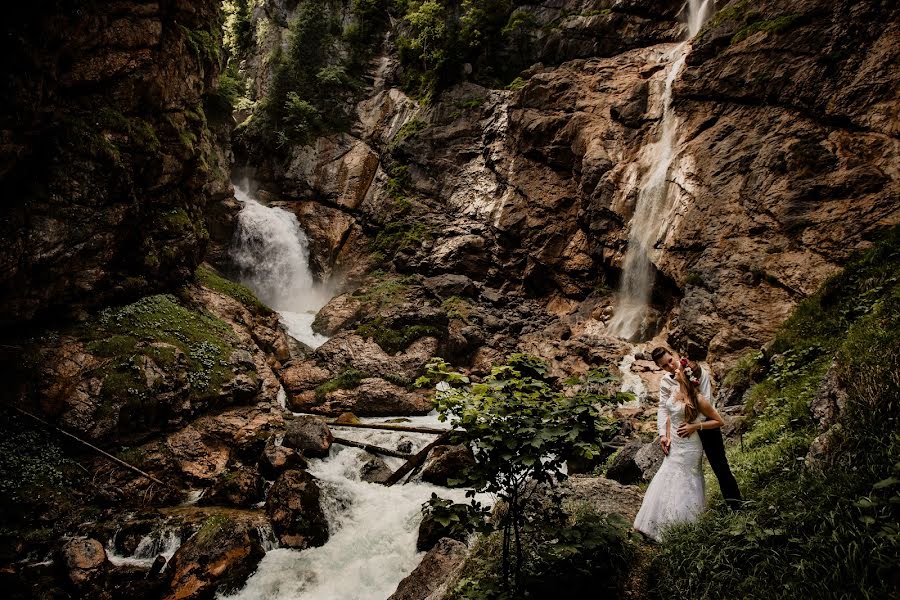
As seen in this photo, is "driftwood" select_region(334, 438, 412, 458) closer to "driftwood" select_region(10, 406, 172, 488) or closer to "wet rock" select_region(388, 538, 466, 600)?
"driftwood" select_region(10, 406, 172, 488)

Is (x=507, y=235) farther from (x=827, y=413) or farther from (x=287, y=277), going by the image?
(x=827, y=413)

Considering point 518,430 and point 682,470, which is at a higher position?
point 518,430

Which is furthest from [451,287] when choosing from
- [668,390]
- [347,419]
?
[668,390]

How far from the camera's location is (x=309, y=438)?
10906mm

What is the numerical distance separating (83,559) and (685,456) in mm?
9016

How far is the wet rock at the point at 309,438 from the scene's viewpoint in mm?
10797

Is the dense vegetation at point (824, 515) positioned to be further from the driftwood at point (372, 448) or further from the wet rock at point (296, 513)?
the driftwood at point (372, 448)

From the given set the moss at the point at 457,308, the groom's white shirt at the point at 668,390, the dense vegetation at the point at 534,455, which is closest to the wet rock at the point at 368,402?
the moss at the point at 457,308

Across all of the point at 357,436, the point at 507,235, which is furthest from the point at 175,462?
the point at 507,235

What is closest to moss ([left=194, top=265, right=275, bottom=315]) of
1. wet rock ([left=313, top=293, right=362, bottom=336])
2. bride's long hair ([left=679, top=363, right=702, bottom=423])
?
wet rock ([left=313, top=293, right=362, bottom=336])

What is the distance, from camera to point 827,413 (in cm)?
442

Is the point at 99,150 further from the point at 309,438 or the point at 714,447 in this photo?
the point at 714,447

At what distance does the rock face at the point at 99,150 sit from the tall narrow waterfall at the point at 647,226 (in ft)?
55.6

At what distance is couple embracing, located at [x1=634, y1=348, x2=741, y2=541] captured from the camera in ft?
14.1
